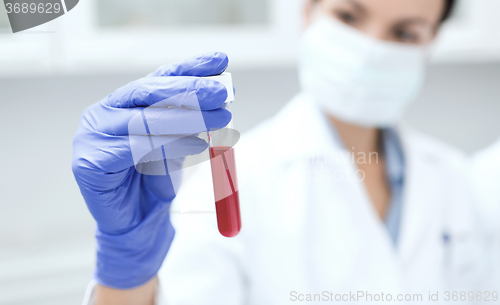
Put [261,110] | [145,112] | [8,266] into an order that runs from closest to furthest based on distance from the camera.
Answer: [145,112] < [8,266] < [261,110]

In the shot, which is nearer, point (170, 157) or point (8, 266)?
point (170, 157)

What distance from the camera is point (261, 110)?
1586 mm

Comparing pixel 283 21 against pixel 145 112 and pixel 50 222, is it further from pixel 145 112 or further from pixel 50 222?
pixel 50 222

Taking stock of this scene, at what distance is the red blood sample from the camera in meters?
0.48

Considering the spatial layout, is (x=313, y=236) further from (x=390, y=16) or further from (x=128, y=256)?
(x=390, y=16)

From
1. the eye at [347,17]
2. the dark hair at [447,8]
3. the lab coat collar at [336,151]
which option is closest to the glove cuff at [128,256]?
the lab coat collar at [336,151]

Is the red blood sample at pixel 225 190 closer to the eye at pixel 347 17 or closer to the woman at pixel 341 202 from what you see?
the woman at pixel 341 202

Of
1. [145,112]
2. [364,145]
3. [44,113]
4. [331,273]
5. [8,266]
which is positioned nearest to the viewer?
[145,112]

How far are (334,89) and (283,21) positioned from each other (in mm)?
342

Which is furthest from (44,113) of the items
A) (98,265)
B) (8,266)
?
(98,265)

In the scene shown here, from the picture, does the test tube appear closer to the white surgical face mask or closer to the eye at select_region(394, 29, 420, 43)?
the white surgical face mask

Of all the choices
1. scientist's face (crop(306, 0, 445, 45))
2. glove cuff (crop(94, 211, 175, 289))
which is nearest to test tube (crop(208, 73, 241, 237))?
glove cuff (crop(94, 211, 175, 289))

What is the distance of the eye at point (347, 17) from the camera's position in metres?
0.90

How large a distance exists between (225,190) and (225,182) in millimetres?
11
